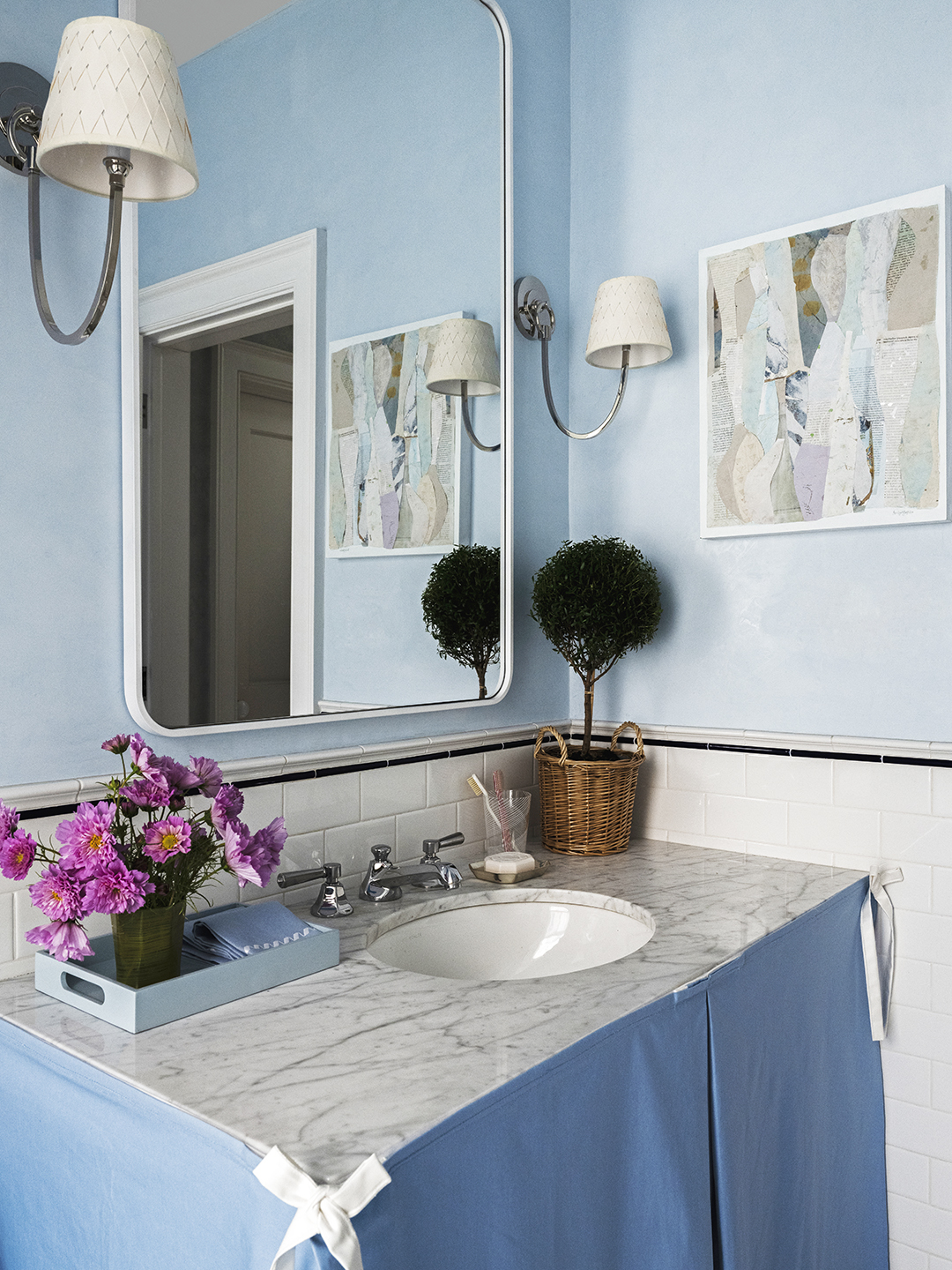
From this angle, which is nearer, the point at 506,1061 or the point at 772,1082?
the point at 506,1061

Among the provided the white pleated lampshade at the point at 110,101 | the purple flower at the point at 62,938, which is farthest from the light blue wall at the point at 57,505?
the purple flower at the point at 62,938

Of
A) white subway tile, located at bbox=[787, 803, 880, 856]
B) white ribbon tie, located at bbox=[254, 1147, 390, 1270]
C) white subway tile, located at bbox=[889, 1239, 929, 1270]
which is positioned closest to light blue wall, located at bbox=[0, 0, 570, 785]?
white ribbon tie, located at bbox=[254, 1147, 390, 1270]

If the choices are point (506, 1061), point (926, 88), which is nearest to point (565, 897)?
point (506, 1061)

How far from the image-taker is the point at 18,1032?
1.01 m

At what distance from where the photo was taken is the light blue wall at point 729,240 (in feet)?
5.34

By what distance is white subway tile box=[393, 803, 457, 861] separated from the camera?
65.2 inches

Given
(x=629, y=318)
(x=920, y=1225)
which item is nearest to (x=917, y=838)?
(x=920, y=1225)

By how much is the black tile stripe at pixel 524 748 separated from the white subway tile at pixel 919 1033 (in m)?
0.41

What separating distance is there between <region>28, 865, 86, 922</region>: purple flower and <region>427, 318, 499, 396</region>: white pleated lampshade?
1.03m

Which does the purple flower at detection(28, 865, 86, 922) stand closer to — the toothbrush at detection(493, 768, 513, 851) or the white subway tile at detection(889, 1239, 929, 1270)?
the toothbrush at detection(493, 768, 513, 851)

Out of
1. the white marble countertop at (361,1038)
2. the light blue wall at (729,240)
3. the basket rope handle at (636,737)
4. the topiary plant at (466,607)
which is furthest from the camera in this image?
the basket rope handle at (636,737)

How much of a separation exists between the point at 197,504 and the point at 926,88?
4.40 feet

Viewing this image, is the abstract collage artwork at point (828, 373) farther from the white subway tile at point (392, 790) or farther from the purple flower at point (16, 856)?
the purple flower at point (16, 856)

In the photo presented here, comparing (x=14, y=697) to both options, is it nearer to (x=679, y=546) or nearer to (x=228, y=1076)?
(x=228, y=1076)
